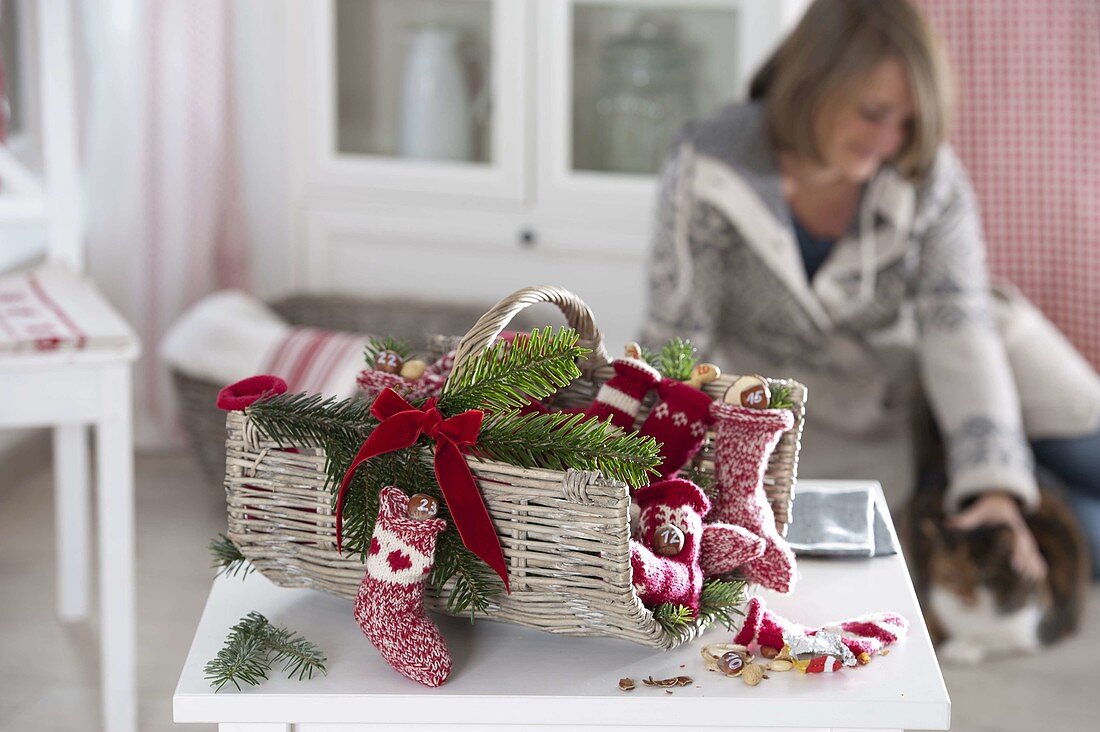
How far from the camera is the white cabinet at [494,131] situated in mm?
2514

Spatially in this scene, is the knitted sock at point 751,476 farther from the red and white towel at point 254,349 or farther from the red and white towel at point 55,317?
the red and white towel at point 254,349

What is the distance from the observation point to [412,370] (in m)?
1.01

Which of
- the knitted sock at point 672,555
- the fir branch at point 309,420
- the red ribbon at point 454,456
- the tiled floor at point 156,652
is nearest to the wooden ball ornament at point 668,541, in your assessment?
the knitted sock at point 672,555

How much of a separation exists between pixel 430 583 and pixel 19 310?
0.98m

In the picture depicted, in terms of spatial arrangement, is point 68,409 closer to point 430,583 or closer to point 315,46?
point 430,583

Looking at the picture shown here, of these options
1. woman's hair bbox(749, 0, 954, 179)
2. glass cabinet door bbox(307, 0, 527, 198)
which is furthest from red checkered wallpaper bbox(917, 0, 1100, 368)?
glass cabinet door bbox(307, 0, 527, 198)

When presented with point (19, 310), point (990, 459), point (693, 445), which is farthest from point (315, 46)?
point (693, 445)

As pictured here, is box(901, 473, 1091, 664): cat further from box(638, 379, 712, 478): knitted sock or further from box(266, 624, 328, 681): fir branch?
box(266, 624, 328, 681): fir branch

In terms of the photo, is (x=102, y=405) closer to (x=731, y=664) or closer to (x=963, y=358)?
(x=731, y=664)

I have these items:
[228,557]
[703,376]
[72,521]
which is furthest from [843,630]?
[72,521]

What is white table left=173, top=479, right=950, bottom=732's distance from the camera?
881mm

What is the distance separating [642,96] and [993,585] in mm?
1155

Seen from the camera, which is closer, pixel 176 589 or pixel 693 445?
pixel 693 445

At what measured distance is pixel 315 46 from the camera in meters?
2.62
